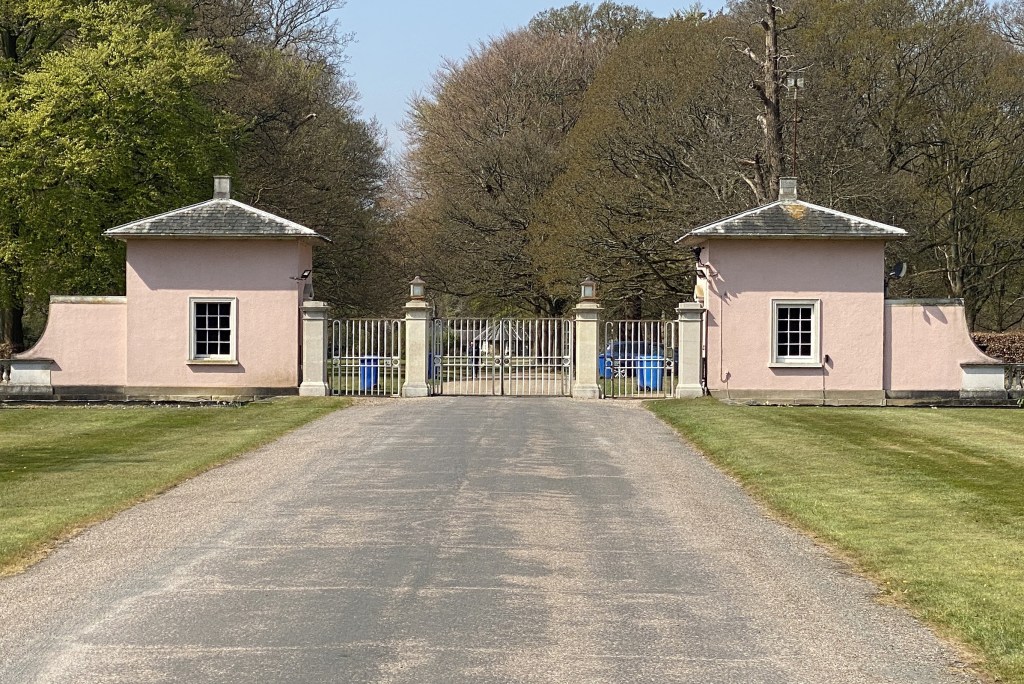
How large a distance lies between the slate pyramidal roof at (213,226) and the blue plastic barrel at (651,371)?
26.7 feet

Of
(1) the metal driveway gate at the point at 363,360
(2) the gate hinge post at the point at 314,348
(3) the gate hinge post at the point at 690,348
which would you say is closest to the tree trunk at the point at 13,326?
(1) the metal driveway gate at the point at 363,360

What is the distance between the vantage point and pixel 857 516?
12078 millimetres

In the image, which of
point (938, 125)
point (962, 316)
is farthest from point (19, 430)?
point (938, 125)

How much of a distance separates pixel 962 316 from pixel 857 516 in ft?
59.3

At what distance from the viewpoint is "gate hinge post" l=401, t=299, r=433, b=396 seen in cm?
2830

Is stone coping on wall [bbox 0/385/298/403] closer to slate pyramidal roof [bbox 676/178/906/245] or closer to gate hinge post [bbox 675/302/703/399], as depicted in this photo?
gate hinge post [bbox 675/302/703/399]

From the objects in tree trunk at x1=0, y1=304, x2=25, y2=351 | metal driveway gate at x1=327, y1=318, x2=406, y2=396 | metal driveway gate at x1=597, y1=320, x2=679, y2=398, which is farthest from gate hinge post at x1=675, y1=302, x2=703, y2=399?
tree trunk at x1=0, y1=304, x2=25, y2=351

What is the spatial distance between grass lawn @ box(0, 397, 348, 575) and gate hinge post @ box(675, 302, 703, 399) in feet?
25.4

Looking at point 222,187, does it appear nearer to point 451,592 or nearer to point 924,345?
point 924,345

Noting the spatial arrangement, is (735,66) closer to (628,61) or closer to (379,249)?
(628,61)

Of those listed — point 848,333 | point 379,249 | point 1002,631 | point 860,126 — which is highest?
point 860,126

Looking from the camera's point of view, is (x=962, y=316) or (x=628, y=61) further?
(x=628, y=61)

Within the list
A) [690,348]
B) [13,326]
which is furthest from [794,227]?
[13,326]

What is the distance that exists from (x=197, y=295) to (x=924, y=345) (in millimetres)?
16883
